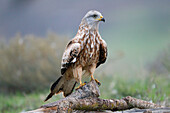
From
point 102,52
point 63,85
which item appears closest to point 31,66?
point 63,85

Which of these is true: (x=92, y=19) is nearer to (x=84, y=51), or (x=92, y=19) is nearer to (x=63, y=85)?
(x=84, y=51)

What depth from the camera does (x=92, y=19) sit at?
10.7ft

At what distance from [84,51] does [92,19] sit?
0.41m

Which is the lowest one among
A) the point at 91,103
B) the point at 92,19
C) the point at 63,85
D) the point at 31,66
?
the point at 91,103

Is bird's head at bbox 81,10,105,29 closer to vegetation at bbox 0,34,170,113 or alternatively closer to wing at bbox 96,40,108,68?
wing at bbox 96,40,108,68

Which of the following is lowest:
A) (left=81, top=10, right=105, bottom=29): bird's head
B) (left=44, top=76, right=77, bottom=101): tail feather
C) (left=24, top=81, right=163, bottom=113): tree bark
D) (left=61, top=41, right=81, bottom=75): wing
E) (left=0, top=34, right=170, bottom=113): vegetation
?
(left=24, top=81, right=163, bottom=113): tree bark

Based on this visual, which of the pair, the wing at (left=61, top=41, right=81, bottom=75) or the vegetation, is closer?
the wing at (left=61, top=41, right=81, bottom=75)

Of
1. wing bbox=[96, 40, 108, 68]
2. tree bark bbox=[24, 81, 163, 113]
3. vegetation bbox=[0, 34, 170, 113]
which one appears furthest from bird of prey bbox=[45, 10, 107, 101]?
vegetation bbox=[0, 34, 170, 113]

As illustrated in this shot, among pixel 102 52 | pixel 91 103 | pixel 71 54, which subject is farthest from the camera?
pixel 102 52

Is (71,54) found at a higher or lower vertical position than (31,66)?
lower

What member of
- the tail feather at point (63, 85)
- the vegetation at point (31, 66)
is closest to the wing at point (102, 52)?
the tail feather at point (63, 85)

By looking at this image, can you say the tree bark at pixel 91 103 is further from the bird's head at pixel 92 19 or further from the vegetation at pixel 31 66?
the vegetation at pixel 31 66

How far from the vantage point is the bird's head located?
128 inches

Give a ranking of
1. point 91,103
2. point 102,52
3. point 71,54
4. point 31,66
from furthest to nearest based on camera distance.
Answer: point 31,66 < point 102,52 < point 71,54 < point 91,103
